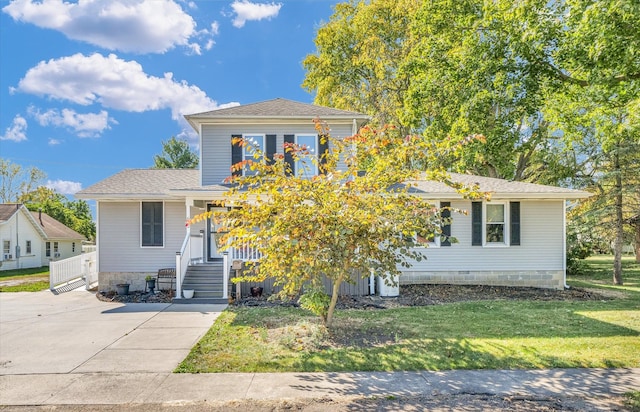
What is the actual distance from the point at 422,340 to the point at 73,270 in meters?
13.9

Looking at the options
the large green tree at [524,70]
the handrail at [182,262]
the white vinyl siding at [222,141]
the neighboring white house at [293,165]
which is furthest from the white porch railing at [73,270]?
the large green tree at [524,70]

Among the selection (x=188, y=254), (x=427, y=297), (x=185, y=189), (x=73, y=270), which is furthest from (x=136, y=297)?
(x=427, y=297)

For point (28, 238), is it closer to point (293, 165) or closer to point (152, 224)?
point (152, 224)

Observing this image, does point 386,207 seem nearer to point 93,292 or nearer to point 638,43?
point 638,43

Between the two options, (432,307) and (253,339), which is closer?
(253,339)

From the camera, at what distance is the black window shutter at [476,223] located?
42.7 feet

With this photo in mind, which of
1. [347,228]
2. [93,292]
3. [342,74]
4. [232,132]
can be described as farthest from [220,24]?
[347,228]

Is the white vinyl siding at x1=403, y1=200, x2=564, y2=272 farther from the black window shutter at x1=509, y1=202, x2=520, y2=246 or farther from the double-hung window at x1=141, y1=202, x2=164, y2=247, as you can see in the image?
the double-hung window at x1=141, y1=202, x2=164, y2=247

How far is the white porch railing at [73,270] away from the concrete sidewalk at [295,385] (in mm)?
9268

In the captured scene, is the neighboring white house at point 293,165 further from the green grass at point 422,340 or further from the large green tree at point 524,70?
the green grass at point 422,340

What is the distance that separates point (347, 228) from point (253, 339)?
273 cm

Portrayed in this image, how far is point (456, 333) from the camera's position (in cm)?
711

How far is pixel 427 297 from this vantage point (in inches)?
436

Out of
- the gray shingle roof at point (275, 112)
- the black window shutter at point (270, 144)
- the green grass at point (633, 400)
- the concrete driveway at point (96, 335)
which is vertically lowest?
the concrete driveway at point (96, 335)
